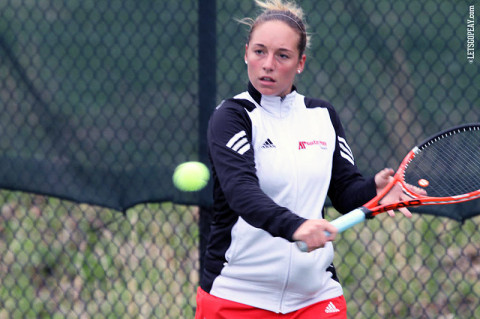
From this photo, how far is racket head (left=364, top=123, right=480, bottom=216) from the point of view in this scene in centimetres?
271

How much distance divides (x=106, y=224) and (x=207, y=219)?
0.67 m

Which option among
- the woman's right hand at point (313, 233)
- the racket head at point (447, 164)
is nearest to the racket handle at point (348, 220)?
the woman's right hand at point (313, 233)

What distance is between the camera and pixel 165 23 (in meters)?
4.14

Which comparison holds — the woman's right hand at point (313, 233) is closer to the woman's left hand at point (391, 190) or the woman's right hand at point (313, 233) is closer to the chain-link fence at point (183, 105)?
the woman's left hand at point (391, 190)

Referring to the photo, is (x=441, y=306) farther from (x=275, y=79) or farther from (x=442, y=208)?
(x=275, y=79)

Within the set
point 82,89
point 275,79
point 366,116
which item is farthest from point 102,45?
point 275,79

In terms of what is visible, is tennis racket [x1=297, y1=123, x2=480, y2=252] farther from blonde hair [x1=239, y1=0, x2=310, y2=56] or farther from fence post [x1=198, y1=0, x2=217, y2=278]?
fence post [x1=198, y1=0, x2=217, y2=278]

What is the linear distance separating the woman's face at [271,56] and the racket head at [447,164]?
1.71 ft

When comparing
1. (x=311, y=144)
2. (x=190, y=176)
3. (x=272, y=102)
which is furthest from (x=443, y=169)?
(x=190, y=176)

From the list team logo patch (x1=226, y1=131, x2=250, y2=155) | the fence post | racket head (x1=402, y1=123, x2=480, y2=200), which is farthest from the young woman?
the fence post

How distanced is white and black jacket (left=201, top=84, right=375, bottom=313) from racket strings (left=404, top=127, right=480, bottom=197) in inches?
15.7

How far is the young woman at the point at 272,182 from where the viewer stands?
7.87 feet

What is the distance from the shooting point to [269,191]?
241 cm

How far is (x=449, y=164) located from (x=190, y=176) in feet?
5.12
